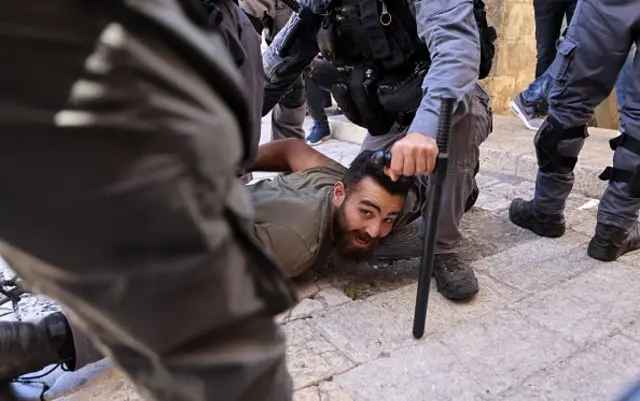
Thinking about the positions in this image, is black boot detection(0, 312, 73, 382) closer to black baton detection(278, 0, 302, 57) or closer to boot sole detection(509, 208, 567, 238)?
black baton detection(278, 0, 302, 57)

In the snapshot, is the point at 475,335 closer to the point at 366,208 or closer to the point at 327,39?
the point at 366,208

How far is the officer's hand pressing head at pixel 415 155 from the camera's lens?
1220 millimetres

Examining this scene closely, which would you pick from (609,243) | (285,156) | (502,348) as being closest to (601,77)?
(609,243)

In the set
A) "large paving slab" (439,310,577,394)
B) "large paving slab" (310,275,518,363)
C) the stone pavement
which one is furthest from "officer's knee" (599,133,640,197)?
"large paving slab" (439,310,577,394)

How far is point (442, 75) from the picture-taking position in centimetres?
141

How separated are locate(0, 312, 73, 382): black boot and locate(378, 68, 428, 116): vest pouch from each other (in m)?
1.18

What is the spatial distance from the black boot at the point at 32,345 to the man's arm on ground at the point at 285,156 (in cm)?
98

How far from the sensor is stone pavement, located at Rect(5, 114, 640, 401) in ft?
3.74

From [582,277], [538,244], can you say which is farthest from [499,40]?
[582,277]

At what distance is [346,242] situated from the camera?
5.30 feet

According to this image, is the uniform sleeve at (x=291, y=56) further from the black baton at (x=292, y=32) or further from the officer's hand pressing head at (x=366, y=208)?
the officer's hand pressing head at (x=366, y=208)

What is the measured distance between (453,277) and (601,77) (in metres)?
0.85

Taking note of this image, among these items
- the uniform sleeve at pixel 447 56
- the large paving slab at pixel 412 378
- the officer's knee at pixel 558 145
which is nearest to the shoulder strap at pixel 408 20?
the uniform sleeve at pixel 447 56

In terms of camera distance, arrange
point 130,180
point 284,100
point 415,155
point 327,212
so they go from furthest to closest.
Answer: point 284,100
point 327,212
point 415,155
point 130,180
